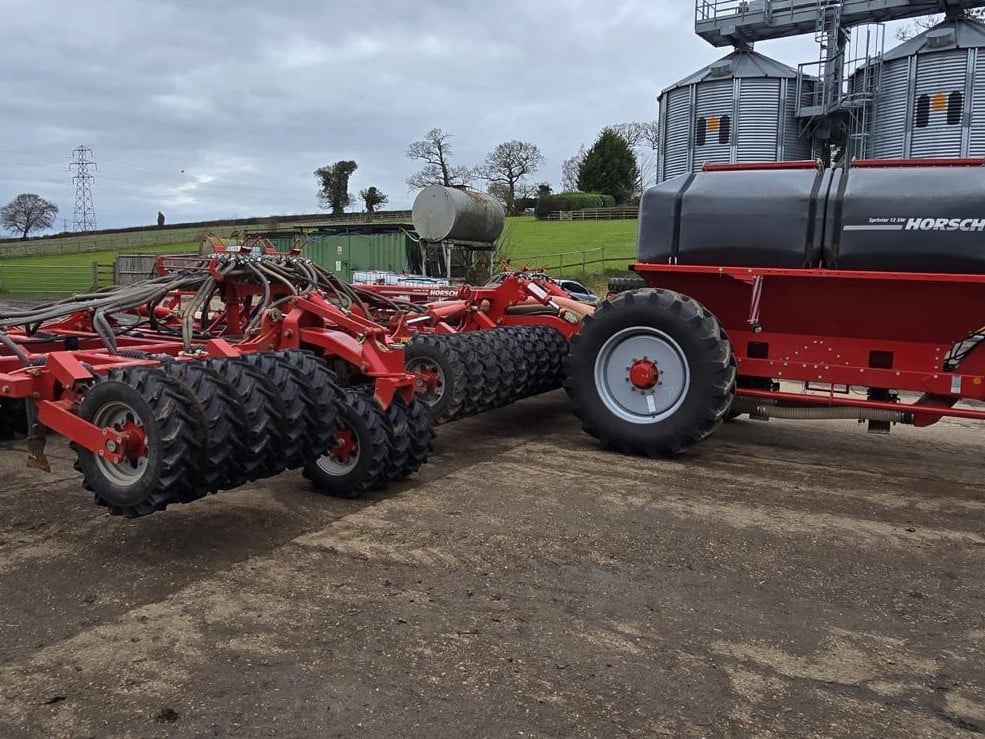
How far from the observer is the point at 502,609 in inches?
142

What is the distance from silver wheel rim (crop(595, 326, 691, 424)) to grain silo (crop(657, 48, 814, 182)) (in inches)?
909

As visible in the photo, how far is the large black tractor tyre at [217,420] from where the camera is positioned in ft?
12.8

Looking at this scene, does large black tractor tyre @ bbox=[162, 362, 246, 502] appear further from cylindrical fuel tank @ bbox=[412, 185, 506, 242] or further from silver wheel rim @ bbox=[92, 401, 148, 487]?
cylindrical fuel tank @ bbox=[412, 185, 506, 242]

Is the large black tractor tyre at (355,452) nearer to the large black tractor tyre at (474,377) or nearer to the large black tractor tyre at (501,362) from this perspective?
the large black tractor tyre at (474,377)

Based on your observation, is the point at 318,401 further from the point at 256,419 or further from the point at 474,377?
the point at 474,377

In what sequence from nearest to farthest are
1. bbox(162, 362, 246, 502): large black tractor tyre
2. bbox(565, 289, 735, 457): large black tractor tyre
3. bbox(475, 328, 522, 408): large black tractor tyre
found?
bbox(162, 362, 246, 502): large black tractor tyre → bbox(565, 289, 735, 457): large black tractor tyre → bbox(475, 328, 522, 408): large black tractor tyre

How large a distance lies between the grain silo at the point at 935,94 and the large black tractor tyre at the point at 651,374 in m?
22.9

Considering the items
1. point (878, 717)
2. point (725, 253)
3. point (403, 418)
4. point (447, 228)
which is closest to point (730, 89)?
point (447, 228)

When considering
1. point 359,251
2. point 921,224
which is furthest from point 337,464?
point 359,251

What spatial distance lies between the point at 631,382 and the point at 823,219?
1891 mm

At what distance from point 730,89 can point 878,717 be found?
28.6 meters

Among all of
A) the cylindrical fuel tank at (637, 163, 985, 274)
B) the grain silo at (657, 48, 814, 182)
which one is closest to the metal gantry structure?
the grain silo at (657, 48, 814, 182)

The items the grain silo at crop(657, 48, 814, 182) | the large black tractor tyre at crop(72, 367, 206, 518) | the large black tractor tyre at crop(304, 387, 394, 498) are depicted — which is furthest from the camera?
the grain silo at crop(657, 48, 814, 182)

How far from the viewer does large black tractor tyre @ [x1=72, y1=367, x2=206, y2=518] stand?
3.76 m
